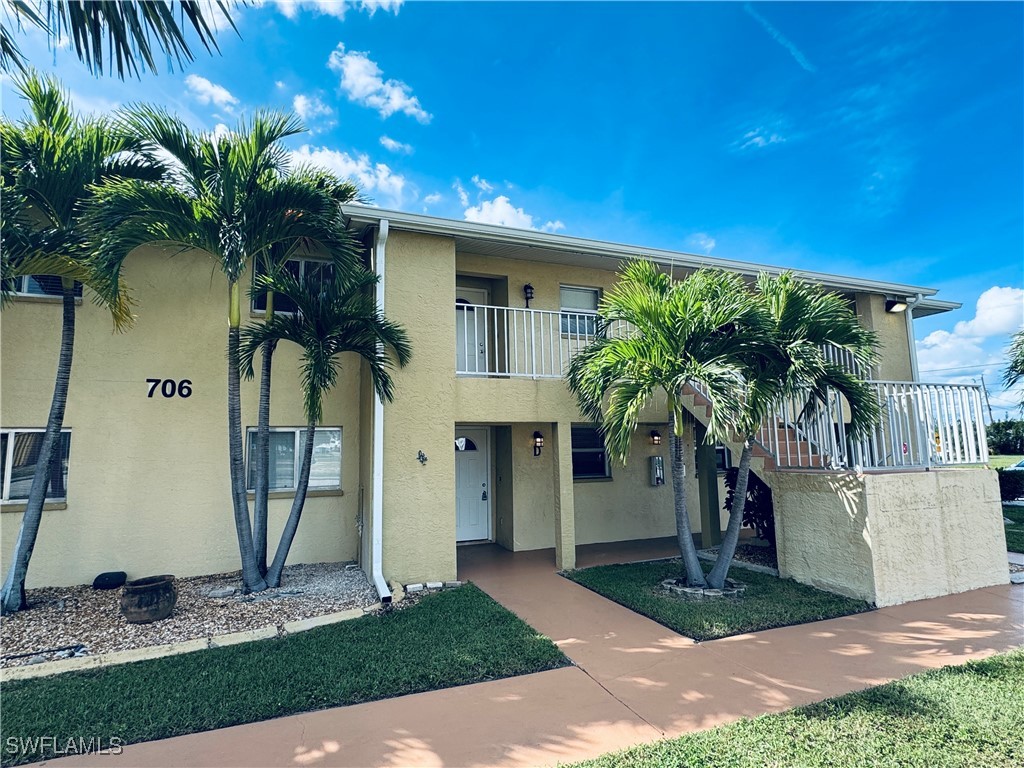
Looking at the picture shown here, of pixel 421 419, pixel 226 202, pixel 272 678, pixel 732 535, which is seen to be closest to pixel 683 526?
pixel 732 535

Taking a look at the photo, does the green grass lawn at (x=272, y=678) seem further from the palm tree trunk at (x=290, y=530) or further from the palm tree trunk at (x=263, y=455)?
the palm tree trunk at (x=263, y=455)

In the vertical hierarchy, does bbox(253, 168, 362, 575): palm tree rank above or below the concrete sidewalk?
above

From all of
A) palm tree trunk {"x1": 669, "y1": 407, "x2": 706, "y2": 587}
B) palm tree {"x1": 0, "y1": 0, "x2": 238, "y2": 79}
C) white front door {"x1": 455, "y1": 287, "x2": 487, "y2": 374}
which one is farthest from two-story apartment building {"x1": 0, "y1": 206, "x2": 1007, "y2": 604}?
palm tree {"x1": 0, "y1": 0, "x2": 238, "y2": 79}

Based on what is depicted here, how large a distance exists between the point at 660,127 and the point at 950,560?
12755 millimetres

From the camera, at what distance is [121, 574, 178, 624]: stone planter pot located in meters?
5.88

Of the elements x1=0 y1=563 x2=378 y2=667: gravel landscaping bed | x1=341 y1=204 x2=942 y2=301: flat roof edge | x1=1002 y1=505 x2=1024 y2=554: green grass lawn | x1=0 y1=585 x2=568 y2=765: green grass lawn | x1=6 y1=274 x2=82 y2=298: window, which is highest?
x1=341 y1=204 x2=942 y2=301: flat roof edge

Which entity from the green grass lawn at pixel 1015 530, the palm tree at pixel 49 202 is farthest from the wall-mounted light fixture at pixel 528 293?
the green grass lawn at pixel 1015 530

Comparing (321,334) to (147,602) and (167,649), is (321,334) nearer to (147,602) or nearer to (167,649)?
(147,602)

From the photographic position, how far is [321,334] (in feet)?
21.8

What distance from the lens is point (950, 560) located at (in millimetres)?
7344

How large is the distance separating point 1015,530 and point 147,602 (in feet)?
56.2

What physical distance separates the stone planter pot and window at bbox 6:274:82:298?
4.65m

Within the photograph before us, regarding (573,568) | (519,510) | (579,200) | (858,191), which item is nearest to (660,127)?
(579,200)

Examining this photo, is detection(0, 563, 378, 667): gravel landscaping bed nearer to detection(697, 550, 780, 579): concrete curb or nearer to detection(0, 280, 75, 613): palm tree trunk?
detection(0, 280, 75, 613): palm tree trunk
